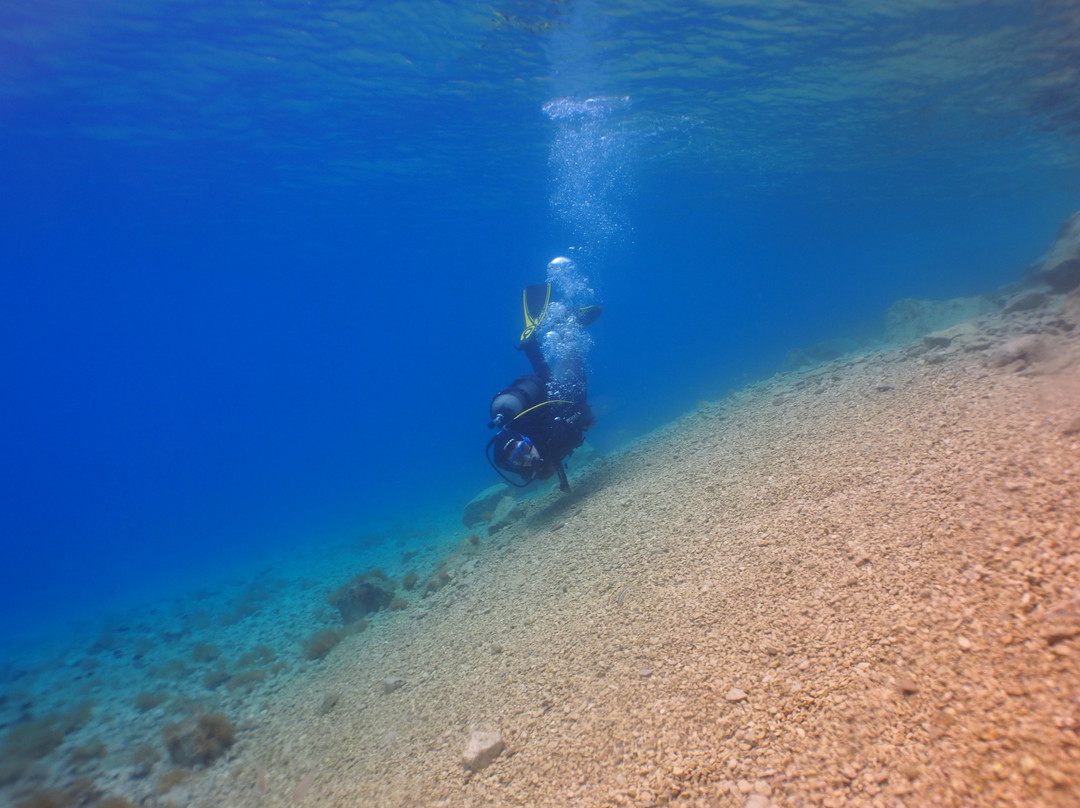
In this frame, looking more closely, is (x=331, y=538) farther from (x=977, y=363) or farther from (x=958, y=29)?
(x=958, y=29)

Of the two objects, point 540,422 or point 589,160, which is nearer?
point 540,422

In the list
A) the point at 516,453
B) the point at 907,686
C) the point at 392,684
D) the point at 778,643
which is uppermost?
the point at 516,453

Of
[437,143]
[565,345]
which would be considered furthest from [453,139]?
[565,345]

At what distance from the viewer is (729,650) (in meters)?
2.88

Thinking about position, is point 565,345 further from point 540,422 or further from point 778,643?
point 778,643

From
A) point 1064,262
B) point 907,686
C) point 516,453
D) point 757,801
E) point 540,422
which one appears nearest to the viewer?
point 757,801

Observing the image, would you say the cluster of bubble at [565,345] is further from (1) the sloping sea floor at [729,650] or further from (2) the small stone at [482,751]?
(2) the small stone at [482,751]

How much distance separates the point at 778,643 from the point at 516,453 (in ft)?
12.7

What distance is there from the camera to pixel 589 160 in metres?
23.8

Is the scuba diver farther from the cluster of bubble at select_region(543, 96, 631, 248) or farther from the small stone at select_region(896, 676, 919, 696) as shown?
the cluster of bubble at select_region(543, 96, 631, 248)

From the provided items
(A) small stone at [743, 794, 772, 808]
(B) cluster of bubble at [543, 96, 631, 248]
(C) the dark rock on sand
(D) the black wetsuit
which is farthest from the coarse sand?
(B) cluster of bubble at [543, 96, 631, 248]

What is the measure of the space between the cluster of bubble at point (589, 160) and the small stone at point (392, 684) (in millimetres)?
19547

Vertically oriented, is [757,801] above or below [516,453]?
below

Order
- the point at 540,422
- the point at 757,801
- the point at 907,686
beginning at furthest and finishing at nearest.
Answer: the point at 540,422
the point at 907,686
the point at 757,801
